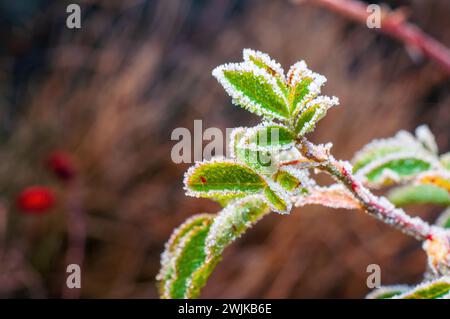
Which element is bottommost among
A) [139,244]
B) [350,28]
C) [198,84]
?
[139,244]

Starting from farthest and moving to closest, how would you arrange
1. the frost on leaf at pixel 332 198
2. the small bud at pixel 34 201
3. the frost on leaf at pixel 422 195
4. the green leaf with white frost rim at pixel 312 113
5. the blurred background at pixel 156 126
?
the blurred background at pixel 156 126
the small bud at pixel 34 201
the frost on leaf at pixel 422 195
the frost on leaf at pixel 332 198
the green leaf with white frost rim at pixel 312 113

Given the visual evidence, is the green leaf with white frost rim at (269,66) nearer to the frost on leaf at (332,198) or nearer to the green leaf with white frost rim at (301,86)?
the green leaf with white frost rim at (301,86)

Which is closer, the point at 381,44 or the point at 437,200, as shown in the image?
the point at 437,200

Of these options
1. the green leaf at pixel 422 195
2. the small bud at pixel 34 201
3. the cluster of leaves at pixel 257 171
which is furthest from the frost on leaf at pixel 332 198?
the small bud at pixel 34 201

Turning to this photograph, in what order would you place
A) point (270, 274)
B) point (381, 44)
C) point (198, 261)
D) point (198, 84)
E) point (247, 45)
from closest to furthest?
point (198, 261) < point (270, 274) < point (198, 84) < point (247, 45) < point (381, 44)

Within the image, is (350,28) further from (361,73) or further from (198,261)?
(198,261)

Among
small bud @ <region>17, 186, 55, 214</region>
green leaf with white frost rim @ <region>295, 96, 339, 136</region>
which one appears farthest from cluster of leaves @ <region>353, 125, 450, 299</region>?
small bud @ <region>17, 186, 55, 214</region>

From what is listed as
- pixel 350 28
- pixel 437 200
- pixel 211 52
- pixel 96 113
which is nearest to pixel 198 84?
pixel 211 52
